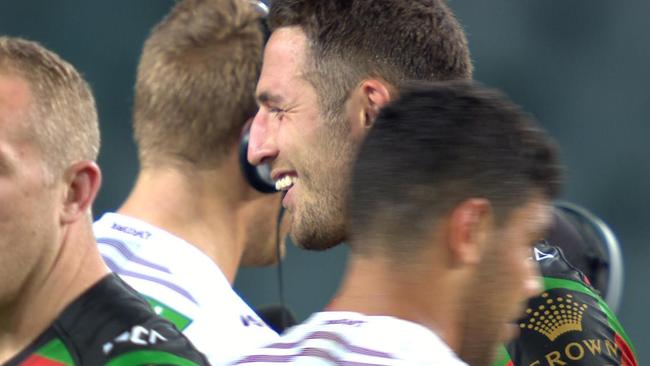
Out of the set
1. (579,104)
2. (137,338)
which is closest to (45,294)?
(137,338)

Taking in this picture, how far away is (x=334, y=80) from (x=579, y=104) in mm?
2926

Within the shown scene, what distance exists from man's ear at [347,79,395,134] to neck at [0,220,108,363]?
1.84ft

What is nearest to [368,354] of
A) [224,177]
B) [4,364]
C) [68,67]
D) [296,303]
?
[4,364]

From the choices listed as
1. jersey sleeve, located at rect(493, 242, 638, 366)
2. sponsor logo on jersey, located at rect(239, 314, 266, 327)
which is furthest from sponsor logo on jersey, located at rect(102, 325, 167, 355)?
sponsor logo on jersey, located at rect(239, 314, 266, 327)

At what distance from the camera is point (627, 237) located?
17.5 ft

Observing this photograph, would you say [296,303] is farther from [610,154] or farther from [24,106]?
[24,106]

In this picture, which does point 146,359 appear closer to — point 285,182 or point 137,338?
point 137,338

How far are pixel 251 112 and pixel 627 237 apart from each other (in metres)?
2.47

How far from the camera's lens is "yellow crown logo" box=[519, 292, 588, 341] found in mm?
2551

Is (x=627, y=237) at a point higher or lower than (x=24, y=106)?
lower

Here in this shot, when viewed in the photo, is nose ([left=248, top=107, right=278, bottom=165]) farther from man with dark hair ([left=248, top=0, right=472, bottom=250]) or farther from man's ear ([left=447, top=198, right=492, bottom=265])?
man's ear ([left=447, top=198, right=492, bottom=265])

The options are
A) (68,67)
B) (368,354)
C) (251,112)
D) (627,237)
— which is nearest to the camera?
(368,354)

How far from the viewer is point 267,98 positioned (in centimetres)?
263

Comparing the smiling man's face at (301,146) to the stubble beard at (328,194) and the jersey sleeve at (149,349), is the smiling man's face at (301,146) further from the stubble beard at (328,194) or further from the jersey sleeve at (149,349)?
the jersey sleeve at (149,349)
